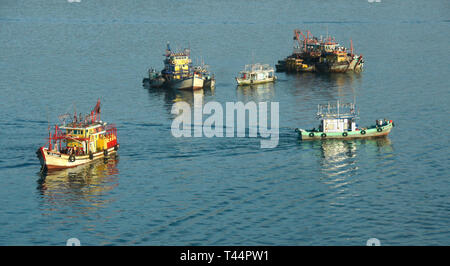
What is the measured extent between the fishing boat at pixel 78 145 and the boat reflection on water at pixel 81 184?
112 centimetres

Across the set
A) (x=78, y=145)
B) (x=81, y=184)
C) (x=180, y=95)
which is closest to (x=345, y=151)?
(x=78, y=145)

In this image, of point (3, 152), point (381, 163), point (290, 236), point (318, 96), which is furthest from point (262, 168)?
point (318, 96)

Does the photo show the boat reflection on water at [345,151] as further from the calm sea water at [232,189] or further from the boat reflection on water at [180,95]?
the boat reflection on water at [180,95]

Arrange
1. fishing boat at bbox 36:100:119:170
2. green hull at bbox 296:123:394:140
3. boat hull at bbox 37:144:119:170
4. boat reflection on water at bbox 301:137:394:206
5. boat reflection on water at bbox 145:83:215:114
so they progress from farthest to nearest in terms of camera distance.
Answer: boat reflection on water at bbox 145:83:215:114
green hull at bbox 296:123:394:140
fishing boat at bbox 36:100:119:170
boat hull at bbox 37:144:119:170
boat reflection on water at bbox 301:137:394:206

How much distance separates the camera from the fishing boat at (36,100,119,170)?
119 metres

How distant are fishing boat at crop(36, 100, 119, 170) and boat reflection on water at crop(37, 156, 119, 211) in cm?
112

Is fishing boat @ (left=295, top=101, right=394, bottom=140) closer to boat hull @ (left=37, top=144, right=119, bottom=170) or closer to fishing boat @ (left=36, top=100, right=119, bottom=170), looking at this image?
fishing boat @ (left=36, top=100, right=119, bottom=170)

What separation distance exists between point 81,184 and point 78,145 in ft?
42.4

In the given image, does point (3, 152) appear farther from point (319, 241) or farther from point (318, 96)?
point (318, 96)

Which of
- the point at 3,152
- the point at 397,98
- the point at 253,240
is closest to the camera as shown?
the point at 253,240

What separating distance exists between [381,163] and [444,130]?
29.3m

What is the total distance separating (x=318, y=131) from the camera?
5458 inches

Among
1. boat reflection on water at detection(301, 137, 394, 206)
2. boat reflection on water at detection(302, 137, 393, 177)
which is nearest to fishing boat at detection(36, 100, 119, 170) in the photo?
boat reflection on water at detection(302, 137, 393, 177)

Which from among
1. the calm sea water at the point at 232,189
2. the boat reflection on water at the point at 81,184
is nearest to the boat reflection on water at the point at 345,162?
the calm sea water at the point at 232,189
